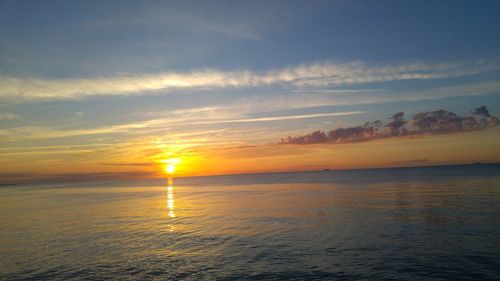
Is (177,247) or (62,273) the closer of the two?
(62,273)

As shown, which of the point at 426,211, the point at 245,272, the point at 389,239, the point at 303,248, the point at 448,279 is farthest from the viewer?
the point at 426,211

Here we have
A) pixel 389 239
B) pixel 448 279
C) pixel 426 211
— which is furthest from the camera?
pixel 426 211

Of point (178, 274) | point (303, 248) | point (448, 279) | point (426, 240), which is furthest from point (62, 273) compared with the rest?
point (426, 240)

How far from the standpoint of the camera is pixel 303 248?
2986 centimetres

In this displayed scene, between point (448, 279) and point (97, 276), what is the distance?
23.2m

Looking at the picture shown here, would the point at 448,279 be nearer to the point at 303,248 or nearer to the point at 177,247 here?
the point at 303,248

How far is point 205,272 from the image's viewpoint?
24188 mm

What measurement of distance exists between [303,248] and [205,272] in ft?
A: 31.5

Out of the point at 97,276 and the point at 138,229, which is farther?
the point at 138,229

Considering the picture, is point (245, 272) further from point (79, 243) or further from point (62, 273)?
point (79, 243)

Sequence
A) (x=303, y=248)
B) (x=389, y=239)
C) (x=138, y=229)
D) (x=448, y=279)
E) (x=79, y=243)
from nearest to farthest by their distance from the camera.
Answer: (x=448, y=279) → (x=303, y=248) → (x=389, y=239) → (x=79, y=243) → (x=138, y=229)

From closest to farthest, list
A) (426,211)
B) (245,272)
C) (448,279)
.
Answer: (448,279), (245,272), (426,211)

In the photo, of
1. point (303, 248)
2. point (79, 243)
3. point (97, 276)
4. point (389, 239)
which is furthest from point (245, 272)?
point (79, 243)

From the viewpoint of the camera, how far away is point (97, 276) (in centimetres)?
2433
